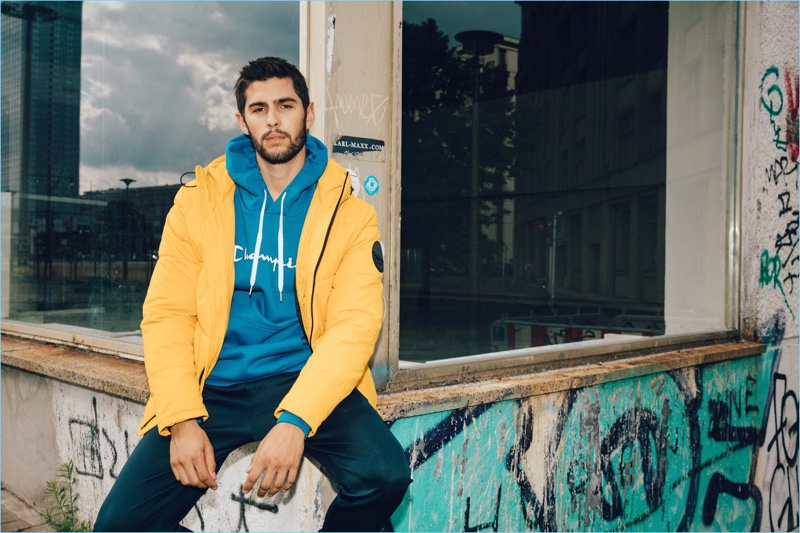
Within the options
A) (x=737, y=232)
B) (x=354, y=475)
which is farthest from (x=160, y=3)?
(x=737, y=232)

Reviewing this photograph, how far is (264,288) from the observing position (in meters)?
2.13

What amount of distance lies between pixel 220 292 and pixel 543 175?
17073mm

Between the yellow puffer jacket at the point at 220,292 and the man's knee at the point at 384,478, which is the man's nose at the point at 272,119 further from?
the man's knee at the point at 384,478

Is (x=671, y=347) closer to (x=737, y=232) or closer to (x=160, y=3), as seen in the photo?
(x=737, y=232)

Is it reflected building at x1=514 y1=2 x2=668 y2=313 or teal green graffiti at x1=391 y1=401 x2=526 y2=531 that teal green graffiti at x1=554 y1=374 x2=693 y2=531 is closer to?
teal green graffiti at x1=391 y1=401 x2=526 y2=531

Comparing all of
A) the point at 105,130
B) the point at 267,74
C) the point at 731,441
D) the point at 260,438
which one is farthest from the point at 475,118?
the point at 260,438

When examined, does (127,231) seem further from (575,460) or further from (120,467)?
(575,460)

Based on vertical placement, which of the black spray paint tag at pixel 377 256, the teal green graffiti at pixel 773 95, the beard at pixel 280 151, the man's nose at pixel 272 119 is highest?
the teal green graffiti at pixel 773 95

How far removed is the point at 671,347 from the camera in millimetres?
4398

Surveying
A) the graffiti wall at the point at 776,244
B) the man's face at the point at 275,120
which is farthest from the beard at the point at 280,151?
the graffiti wall at the point at 776,244

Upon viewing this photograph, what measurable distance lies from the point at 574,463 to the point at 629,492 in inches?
22.4

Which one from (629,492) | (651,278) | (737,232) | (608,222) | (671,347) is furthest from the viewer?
(608,222)

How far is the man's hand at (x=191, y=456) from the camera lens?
1924 millimetres

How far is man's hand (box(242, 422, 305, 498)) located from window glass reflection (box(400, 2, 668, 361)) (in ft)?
17.8
